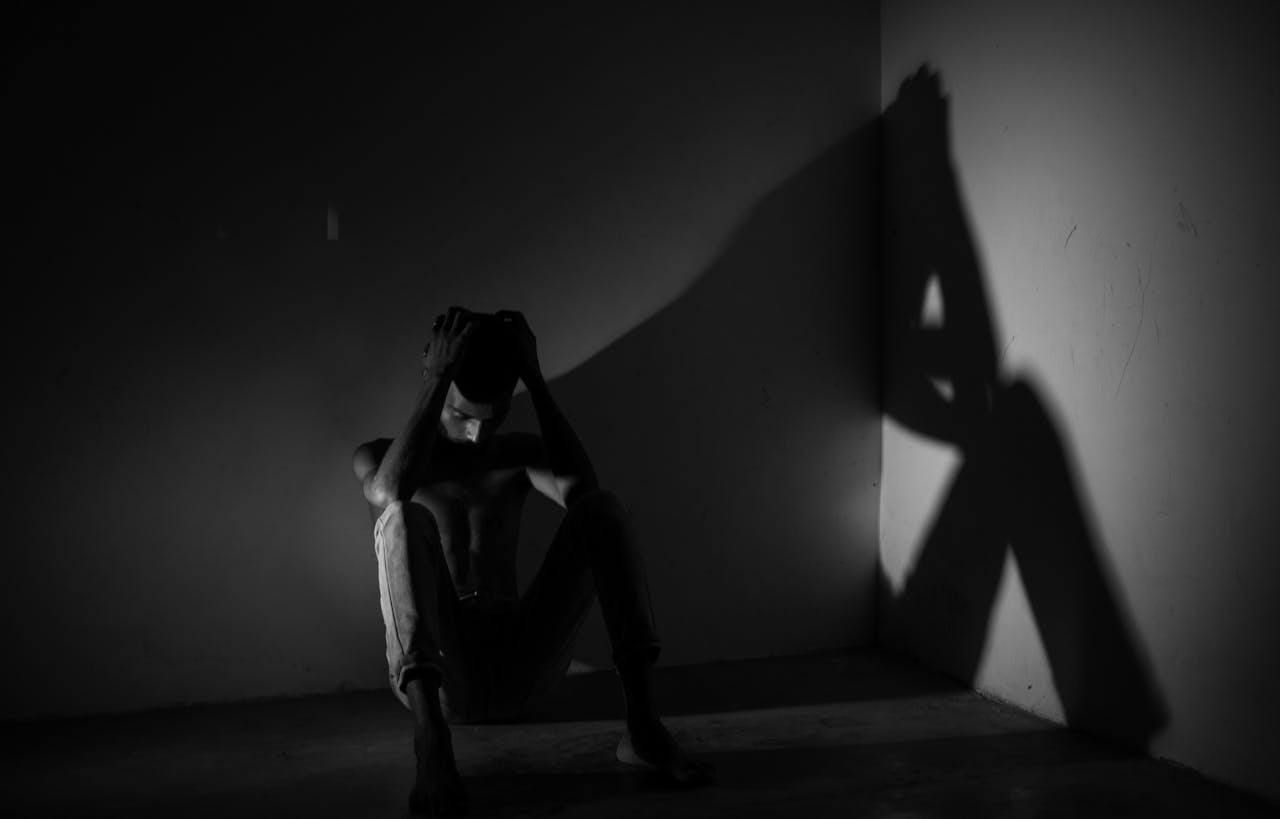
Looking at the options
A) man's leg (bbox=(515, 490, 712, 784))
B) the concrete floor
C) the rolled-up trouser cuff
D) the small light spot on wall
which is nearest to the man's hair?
man's leg (bbox=(515, 490, 712, 784))

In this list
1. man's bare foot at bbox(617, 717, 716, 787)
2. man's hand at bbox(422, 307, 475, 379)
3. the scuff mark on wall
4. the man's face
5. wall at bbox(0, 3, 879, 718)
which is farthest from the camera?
wall at bbox(0, 3, 879, 718)

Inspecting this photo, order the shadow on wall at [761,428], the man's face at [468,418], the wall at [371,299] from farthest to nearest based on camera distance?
the shadow on wall at [761,428] → the wall at [371,299] → the man's face at [468,418]

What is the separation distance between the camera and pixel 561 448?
2994mm

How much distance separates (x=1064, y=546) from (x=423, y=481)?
168 cm

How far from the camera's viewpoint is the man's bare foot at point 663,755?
2.60m

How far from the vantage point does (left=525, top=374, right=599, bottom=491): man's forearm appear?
2.98 metres

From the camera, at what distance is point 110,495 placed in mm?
3209

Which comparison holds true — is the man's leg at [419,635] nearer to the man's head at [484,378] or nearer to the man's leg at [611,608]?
the man's leg at [611,608]

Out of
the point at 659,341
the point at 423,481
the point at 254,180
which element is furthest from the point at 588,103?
the point at 423,481

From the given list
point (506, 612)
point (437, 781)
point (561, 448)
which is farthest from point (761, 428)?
point (437, 781)

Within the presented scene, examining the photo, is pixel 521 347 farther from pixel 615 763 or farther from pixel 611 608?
pixel 615 763

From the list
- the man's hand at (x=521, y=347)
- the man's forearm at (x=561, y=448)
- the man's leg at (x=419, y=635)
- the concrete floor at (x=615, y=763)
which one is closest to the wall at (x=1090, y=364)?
the concrete floor at (x=615, y=763)

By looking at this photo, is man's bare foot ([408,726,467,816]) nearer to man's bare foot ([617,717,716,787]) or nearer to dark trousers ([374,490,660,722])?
dark trousers ([374,490,660,722])

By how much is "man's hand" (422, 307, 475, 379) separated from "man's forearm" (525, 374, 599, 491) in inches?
7.7
